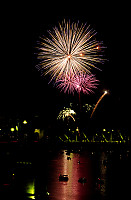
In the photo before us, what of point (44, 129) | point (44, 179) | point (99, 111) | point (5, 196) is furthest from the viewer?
point (99, 111)

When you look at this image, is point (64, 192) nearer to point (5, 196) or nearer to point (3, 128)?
point (5, 196)

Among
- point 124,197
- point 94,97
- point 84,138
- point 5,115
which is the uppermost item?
point 94,97

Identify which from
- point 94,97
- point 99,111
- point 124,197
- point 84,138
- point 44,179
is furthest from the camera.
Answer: point 94,97

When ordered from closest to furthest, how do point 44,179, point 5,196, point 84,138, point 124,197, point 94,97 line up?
1. point 5,196
2. point 124,197
3. point 44,179
4. point 84,138
5. point 94,97

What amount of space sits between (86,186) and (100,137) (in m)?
35.5

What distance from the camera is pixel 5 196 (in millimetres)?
9688

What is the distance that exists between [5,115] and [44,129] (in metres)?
7.09

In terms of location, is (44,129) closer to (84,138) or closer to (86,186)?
(84,138)

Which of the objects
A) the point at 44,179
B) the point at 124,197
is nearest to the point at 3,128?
the point at 44,179

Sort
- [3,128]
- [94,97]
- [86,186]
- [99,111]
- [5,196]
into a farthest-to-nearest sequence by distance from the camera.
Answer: [94,97] → [99,111] → [3,128] → [86,186] → [5,196]

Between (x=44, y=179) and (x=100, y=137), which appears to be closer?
(x=44, y=179)

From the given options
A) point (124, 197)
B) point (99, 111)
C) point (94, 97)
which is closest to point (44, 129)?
point (99, 111)

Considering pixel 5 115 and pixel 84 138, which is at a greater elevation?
pixel 5 115

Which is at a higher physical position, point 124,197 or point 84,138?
point 84,138
